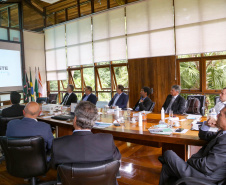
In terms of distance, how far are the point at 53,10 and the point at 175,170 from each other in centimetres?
873

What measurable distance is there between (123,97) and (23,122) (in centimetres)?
355

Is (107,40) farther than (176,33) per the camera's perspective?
Yes

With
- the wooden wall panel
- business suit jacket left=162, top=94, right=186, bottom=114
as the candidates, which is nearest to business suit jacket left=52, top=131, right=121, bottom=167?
business suit jacket left=162, top=94, right=186, bottom=114

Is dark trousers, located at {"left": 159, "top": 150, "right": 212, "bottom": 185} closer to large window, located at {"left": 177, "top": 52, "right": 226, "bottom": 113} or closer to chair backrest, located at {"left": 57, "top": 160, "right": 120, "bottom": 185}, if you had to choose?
chair backrest, located at {"left": 57, "top": 160, "right": 120, "bottom": 185}

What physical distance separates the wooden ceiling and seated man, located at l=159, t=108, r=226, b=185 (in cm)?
663

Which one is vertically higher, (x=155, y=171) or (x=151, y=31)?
(x=151, y=31)

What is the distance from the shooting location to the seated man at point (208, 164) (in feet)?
5.66

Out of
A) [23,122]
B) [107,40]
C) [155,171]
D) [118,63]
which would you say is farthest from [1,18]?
[155,171]

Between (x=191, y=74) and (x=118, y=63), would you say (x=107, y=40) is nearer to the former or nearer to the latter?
(x=118, y=63)

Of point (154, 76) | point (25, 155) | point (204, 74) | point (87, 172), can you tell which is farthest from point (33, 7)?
point (87, 172)

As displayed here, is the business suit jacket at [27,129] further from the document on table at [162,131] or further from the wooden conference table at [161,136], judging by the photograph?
the document on table at [162,131]

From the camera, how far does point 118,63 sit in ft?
23.6

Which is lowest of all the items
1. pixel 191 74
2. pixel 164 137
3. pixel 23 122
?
pixel 164 137

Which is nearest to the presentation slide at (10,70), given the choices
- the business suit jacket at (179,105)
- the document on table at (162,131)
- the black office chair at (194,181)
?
the business suit jacket at (179,105)
